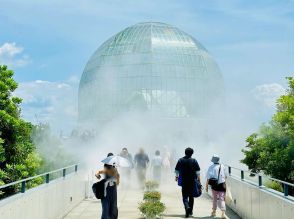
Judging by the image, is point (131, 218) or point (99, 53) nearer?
point (131, 218)

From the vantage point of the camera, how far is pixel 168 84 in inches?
3455

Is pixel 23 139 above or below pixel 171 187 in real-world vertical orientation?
above

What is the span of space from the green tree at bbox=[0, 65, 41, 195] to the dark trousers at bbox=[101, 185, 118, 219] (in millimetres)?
7032

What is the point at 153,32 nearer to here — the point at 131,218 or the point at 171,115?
the point at 171,115

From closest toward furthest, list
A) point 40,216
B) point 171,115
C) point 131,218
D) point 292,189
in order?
point 40,216
point 131,218
point 292,189
point 171,115

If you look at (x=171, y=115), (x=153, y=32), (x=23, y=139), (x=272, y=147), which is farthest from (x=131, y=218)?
(x=153, y=32)

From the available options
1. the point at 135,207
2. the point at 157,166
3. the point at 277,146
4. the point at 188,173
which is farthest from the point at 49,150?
the point at 188,173

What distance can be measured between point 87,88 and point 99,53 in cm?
667

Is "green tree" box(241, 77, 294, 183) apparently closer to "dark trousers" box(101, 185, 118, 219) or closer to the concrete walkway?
the concrete walkway

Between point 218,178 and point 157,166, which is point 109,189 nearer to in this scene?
point 218,178

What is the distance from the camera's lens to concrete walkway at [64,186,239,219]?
43.4ft

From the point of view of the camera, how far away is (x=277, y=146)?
2036cm

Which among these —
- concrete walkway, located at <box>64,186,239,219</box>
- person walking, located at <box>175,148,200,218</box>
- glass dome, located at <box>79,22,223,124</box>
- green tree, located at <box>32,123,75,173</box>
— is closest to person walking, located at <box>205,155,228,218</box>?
person walking, located at <box>175,148,200,218</box>

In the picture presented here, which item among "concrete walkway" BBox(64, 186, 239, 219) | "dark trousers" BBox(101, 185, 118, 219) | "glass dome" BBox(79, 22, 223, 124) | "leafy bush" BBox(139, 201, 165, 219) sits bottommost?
"concrete walkway" BBox(64, 186, 239, 219)
